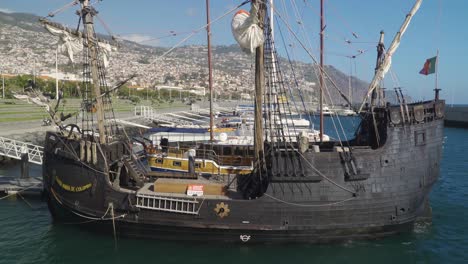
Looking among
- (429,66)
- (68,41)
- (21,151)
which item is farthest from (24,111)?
(429,66)

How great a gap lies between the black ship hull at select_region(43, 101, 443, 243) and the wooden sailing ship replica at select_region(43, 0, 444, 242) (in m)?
0.04

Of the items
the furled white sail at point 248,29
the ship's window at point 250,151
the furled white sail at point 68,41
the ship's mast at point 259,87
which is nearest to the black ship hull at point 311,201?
the ship's mast at point 259,87

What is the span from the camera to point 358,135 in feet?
47.7

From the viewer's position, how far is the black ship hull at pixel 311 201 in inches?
459

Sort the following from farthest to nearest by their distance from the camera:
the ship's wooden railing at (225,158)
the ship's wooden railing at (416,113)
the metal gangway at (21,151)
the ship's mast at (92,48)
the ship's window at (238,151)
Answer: the metal gangway at (21,151) < the ship's window at (238,151) < the ship's wooden railing at (225,158) < the ship's mast at (92,48) < the ship's wooden railing at (416,113)

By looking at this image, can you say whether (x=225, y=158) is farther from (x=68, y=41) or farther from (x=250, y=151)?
(x=68, y=41)

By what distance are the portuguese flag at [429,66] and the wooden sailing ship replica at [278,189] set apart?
5.87 ft

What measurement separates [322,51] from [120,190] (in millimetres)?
15739

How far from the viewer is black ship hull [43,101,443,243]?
11.6 m

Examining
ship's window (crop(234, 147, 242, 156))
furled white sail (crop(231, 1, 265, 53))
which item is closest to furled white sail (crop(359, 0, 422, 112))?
furled white sail (crop(231, 1, 265, 53))

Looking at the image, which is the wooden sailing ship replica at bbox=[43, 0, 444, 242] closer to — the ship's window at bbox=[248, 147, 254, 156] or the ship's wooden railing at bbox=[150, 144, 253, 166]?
the ship's wooden railing at bbox=[150, 144, 253, 166]

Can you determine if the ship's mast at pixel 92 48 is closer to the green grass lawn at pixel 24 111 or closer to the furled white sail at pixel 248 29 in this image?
the furled white sail at pixel 248 29

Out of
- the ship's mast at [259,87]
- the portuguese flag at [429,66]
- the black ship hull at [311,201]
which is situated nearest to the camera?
the black ship hull at [311,201]

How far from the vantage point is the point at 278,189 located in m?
11.7
